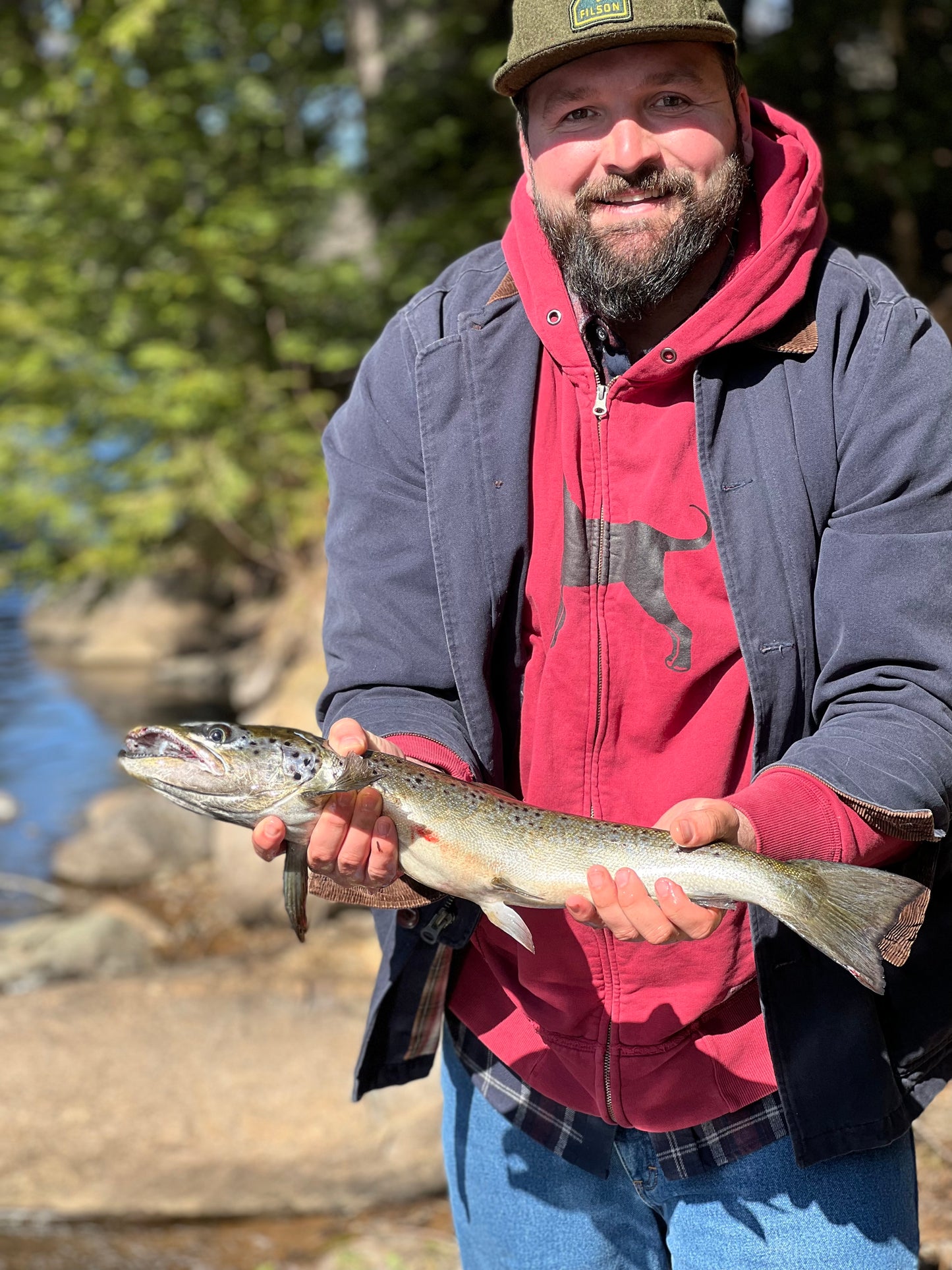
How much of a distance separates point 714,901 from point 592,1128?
61cm

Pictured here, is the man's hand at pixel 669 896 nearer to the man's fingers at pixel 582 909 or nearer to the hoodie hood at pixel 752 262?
the man's fingers at pixel 582 909

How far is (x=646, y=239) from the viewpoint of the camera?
2.37 metres

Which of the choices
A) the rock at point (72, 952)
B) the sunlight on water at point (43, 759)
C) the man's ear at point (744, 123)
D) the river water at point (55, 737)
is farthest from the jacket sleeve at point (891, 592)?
the sunlight on water at point (43, 759)

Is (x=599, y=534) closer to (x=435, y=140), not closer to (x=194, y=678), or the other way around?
(x=435, y=140)

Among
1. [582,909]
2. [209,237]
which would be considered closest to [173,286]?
[209,237]

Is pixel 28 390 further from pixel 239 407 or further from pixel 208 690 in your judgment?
pixel 208 690

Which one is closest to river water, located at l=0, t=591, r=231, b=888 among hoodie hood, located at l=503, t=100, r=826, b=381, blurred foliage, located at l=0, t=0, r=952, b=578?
blurred foliage, located at l=0, t=0, r=952, b=578

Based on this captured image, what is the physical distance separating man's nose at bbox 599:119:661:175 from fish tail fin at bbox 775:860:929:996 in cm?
131

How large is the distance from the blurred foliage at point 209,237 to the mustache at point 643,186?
1067cm

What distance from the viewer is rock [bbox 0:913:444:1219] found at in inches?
216

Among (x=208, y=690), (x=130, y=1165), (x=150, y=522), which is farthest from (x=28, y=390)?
(x=130, y=1165)

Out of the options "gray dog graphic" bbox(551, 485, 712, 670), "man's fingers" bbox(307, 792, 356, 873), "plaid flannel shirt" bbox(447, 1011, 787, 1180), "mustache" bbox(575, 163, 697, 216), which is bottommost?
"plaid flannel shirt" bbox(447, 1011, 787, 1180)

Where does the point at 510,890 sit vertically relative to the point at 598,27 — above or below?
below

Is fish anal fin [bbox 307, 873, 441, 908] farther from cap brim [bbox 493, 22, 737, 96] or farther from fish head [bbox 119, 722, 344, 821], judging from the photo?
cap brim [bbox 493, 22, 737, 96]
